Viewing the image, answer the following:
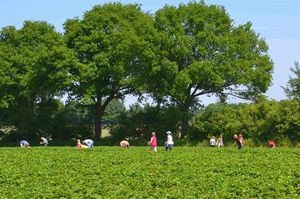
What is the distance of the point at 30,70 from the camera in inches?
2564

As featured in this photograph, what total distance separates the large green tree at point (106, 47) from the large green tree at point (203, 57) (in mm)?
2364

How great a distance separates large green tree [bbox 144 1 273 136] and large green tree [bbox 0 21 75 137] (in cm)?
1011

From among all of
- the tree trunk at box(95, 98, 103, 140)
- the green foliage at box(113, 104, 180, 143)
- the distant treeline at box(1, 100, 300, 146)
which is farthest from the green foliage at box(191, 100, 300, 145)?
the tree trunk at box(95, 98, 103, 140)

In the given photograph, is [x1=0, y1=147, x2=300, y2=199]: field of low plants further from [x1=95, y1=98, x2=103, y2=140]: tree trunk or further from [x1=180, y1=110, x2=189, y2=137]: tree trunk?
[x1=95, y1=98, x2=103, y2=140]: tree trunk

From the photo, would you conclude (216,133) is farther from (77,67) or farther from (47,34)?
(47,34)

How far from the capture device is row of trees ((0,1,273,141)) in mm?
58656

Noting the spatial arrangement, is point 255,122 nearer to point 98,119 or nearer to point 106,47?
point 106,47

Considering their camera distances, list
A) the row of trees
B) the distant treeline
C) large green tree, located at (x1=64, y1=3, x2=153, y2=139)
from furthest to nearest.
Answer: large green tree, located at (x1=64, y1=3, x2=153, y2=139), the row of trees, the distant treeline

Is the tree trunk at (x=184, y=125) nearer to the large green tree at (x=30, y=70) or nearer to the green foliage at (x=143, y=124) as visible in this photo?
the green foliage at (x=143, y=124)

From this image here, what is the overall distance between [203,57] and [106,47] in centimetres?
1173

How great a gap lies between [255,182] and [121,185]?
12.5 ft

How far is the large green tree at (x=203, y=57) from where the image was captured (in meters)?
58.0

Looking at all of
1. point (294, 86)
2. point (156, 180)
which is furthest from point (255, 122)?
point (156, 180)

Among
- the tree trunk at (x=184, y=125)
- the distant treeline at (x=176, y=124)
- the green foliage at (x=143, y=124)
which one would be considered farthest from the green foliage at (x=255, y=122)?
the green foliage at (x=143, y=124)
